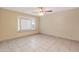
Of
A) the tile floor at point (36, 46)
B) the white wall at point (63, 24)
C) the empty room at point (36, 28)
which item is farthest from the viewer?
the white wall at point (63, 24)

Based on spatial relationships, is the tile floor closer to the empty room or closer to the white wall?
the empty room

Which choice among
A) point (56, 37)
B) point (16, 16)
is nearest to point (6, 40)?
point (16, 16)

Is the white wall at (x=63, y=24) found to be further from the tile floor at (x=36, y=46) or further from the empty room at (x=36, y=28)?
the tile floor at (x=36, y=46)

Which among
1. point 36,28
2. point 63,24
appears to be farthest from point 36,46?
point 63,24

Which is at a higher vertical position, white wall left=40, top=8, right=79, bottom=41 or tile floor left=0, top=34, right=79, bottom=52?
white wall left=40, top=8, right=79, bottom=41

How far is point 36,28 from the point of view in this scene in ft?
14.4

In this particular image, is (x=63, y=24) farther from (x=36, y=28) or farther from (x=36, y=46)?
(x=36, y=46)

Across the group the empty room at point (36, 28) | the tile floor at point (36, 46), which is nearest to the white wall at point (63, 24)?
the empty room at point (36, 28)

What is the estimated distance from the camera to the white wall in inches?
160

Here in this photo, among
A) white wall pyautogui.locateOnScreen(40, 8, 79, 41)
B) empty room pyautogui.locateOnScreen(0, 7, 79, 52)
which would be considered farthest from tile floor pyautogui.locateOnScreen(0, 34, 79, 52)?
white wall pyautogui.locateOnScreen(40, 8, 79, 41)

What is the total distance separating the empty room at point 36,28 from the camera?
3.45 meters

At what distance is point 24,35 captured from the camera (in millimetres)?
4340

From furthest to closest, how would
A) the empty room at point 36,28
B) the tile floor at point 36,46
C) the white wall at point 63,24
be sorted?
1. the white wall at point 63,24
2. the empty room at point 36,28
3. the tile floor at point 36,46
